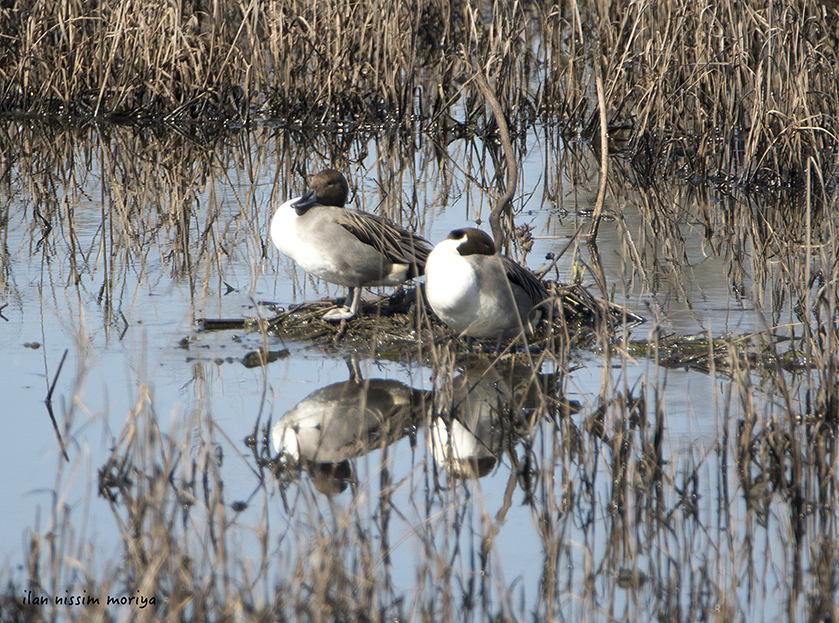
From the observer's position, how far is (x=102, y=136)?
33.7 ft

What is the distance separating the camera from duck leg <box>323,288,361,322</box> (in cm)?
498

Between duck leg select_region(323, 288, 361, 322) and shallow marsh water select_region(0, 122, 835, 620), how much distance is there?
24 centimetres

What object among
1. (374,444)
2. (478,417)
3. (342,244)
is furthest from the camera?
(342,244)

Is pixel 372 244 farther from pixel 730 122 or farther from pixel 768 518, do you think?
pixel 730 122

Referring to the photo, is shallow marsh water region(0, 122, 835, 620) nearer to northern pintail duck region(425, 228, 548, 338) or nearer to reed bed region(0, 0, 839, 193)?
northern pintail duck region(425, 228, 548, 338)

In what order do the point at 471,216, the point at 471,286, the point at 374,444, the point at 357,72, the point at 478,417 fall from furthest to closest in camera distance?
1. the point at 357,72
2. the point at 471,216
3. the point at 471,286
4. the point at 478,417
5. the point at 374,444

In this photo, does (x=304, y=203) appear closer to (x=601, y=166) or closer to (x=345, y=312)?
(x=345, y=312)

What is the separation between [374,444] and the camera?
368cm

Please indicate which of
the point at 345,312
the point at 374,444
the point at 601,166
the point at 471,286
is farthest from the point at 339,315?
the point at 601,166

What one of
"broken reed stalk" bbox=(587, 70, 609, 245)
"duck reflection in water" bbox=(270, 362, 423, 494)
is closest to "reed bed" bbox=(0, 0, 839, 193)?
"broken reed stalk" bbox=(587, 70, 609, 245)

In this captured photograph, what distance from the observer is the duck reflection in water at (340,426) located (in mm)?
3424

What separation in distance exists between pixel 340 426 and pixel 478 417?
0.52 meters

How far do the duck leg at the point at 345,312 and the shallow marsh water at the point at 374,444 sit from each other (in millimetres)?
243

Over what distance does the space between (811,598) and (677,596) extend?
35cm
